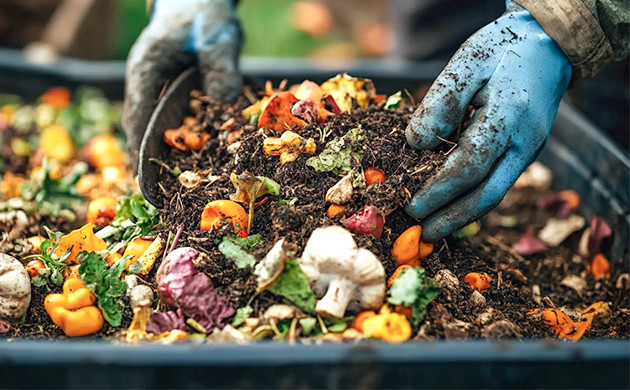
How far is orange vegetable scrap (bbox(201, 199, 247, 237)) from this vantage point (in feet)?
5.42

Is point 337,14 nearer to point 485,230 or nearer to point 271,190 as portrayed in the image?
point 485,230

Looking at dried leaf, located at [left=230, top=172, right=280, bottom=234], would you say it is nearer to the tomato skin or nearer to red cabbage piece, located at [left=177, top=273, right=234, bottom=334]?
red cabbage piece, located at [left=177, top=273, right=234, bottom=334]

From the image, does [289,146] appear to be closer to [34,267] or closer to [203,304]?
[203,304]

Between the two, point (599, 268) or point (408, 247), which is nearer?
point (408, 247)

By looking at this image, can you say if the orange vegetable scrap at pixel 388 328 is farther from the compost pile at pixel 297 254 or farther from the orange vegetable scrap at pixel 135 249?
the orange vegetable scrap at pixel 135 249

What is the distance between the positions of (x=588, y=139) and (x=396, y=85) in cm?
106

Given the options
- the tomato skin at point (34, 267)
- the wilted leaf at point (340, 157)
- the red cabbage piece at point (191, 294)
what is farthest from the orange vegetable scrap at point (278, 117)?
the tomato skin at point (34, 267)

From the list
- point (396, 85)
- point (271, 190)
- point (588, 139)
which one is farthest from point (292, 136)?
point (396, 85)

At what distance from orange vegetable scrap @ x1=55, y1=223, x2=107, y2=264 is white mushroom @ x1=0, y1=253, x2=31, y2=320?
0.45ft

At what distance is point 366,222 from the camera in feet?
5.18

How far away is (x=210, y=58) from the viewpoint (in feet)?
7.43

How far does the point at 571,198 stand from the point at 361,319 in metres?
1.54

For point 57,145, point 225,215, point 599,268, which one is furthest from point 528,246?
point 57,145

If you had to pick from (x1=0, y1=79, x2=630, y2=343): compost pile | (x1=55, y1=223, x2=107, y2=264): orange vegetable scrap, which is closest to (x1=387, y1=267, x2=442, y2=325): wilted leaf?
(x1=0, y1=79, x2=630, y2=343): compost pile
